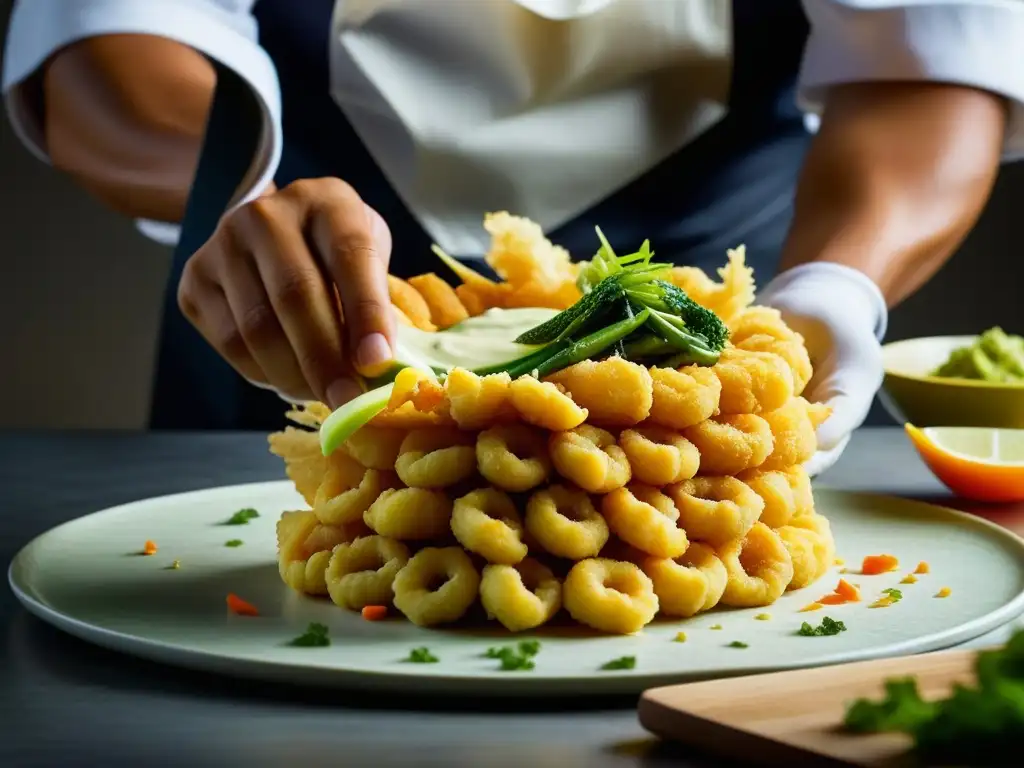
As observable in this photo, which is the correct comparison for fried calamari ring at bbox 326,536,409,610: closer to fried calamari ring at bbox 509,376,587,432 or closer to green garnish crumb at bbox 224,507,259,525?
fried calamari ring at bbox 509,376,587,432

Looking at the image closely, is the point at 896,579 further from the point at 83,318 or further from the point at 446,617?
the point at 83,318

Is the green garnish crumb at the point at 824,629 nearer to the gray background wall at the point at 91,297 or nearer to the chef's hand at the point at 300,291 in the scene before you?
the chef's hand at the point at 300,291

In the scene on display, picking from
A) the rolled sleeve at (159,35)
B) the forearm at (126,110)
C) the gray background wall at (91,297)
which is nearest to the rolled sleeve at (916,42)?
the rolled sleeve at (159,35)

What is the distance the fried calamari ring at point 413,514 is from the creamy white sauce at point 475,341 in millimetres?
157

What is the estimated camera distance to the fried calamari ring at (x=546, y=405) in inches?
52.9

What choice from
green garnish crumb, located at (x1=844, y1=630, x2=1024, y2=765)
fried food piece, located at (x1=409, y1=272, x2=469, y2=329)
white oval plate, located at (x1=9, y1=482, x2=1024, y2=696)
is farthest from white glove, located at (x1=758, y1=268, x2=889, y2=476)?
green garnish crumb, located at (x1=844, y1=630, x2=1024, y2=765)

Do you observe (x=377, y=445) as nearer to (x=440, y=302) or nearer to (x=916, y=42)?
(x=440, y=302)

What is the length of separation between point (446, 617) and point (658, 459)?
0.23 m

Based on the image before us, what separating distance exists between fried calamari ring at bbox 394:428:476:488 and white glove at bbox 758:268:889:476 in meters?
0.70

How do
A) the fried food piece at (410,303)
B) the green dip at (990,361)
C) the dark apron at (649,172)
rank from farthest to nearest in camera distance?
the dark apron at (649,172), the green dip at (990,361), the fried food piece at (410,303)

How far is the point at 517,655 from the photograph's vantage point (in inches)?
48.5

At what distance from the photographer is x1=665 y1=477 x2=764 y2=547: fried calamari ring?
1374 millimetres

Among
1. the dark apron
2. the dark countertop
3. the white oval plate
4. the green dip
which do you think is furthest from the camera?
the dark apron

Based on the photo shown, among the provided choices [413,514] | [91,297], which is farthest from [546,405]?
[91,297]
